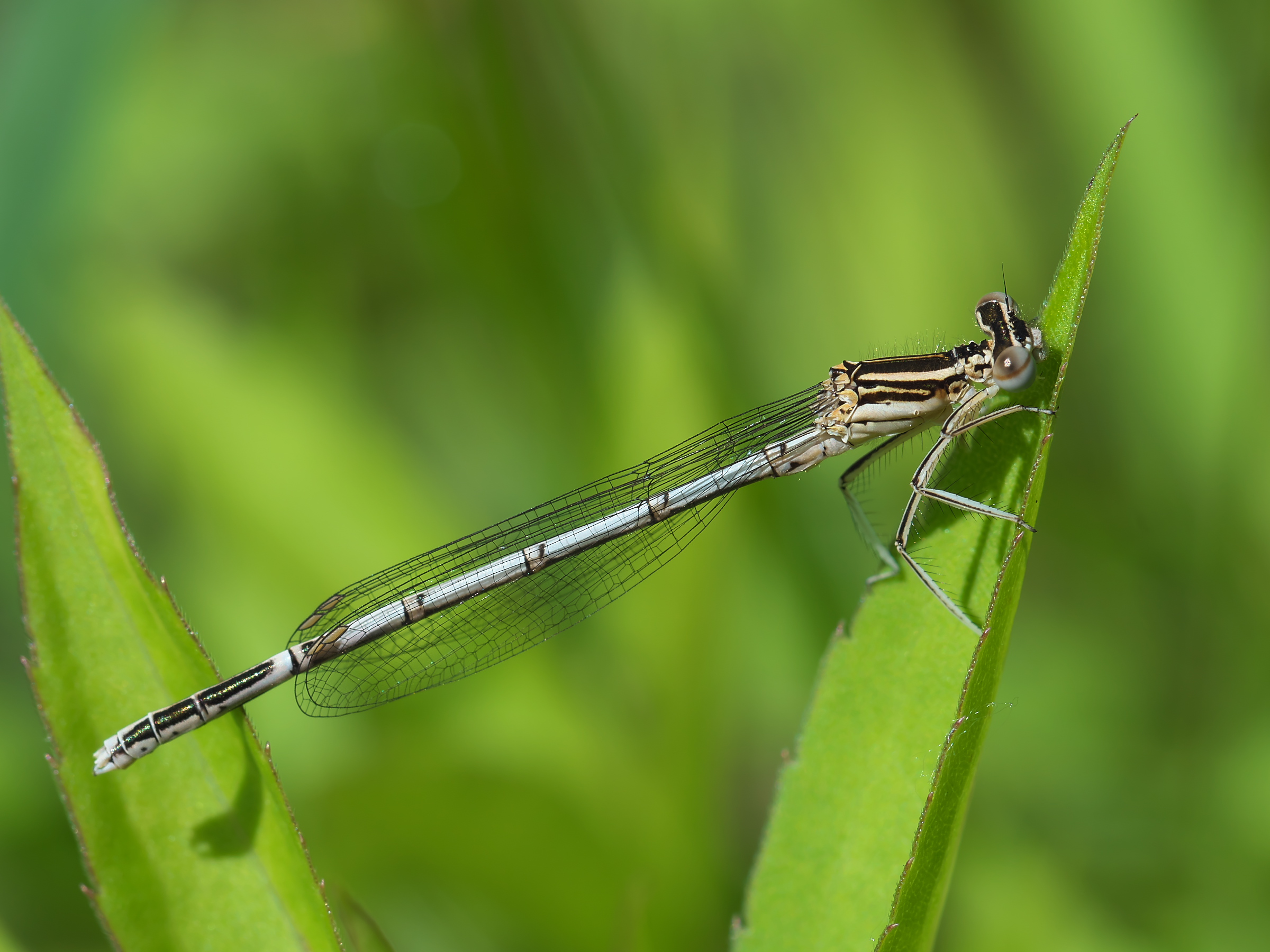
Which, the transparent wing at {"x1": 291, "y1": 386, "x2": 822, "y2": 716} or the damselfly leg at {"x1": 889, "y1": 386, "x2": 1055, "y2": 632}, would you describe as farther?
the transparent wing at {"x1": 291, "y1": 386, "x2": 822, "y2": 716}

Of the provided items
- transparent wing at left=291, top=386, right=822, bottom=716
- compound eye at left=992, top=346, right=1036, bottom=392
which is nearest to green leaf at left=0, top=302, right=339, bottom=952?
transparent wing at left=291, top=386, right=822, bottom=716

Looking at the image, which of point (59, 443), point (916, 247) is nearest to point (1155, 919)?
point (916, 247)

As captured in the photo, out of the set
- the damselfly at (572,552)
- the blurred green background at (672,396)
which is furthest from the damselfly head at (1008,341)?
the blurred green background at (672,396)

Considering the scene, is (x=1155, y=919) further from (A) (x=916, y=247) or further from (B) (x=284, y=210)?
(B) (x=284, y=210)

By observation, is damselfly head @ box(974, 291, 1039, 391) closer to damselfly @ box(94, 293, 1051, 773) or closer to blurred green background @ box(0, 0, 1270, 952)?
damselfly @ box(94, 293, 1051, 773)

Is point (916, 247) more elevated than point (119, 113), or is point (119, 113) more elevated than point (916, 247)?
point (119, 113)

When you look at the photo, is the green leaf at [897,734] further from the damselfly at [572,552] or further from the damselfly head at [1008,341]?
the damselfly at [572,552]

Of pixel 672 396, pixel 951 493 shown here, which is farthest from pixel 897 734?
pixel 672 396
